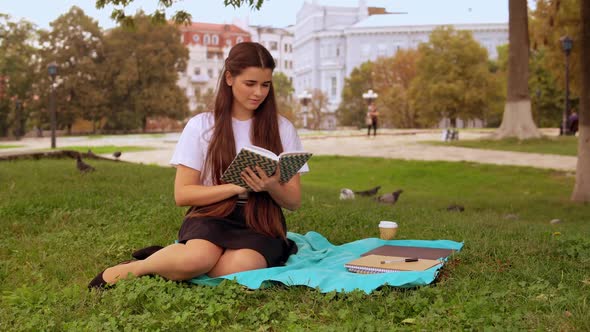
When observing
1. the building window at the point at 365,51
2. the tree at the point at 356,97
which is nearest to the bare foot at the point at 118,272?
the tree at the point at 356,97

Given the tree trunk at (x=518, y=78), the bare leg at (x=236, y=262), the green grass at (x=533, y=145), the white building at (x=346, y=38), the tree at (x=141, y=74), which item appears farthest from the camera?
the white building at (x=346, y=38)

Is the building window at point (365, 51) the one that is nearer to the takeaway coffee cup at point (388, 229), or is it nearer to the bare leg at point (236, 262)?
the takeaway coffee cup at point (388, 229)

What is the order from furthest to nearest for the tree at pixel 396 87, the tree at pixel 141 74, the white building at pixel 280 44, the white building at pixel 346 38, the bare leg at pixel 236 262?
the white building at pixel 280 44 → the white building at pixel 346 38 → the tree at pixel 396 87 → the tree at pixel 141 74 → the bare leg at pixel 236 262

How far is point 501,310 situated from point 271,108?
1.62 meters

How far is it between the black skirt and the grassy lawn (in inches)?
10.9

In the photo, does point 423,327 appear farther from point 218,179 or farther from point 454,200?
point 454,200

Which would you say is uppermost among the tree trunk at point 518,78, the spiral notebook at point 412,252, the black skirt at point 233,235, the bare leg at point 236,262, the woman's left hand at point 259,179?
the tree trunk at point 518,78

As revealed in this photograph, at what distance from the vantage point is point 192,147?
11.8 ft

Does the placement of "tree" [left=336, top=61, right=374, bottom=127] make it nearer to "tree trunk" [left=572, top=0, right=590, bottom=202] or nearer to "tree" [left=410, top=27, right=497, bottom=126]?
"tree" [left=410, top=27, right=497, bottom=126]

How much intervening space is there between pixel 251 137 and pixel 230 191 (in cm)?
39

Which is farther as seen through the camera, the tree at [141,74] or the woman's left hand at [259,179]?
the tree at [141,74]

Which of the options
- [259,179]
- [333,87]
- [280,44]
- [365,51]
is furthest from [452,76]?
[280,44]

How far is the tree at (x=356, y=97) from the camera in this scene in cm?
5384

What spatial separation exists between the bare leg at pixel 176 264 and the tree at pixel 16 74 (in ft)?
122
